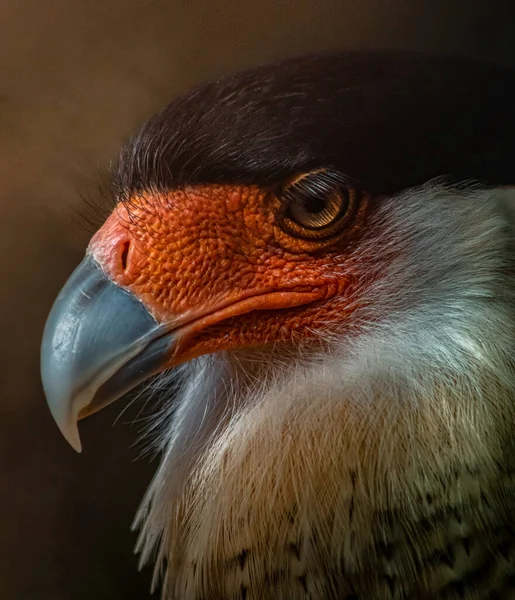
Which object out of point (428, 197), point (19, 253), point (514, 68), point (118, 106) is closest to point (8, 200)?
point (19, 253)

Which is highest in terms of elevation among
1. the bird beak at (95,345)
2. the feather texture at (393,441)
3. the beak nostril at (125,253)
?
the beak nostril at (125,253)

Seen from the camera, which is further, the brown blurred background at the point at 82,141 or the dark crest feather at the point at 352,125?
the brown blurred background at the point at 82,141

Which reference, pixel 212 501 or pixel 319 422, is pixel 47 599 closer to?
pixel 212 501

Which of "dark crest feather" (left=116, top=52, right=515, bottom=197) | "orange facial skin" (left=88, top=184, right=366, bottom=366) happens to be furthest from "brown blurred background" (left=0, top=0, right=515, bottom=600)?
"orange facial skin" (left=88, top=184, right=366, bottom=366)

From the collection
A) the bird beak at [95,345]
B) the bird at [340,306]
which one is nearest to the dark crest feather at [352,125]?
the bird at [340,306]

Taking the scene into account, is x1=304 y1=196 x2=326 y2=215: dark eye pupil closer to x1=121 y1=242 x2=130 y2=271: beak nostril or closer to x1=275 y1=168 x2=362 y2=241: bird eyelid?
x1=275 y1=168 x2=362 y2=241: bird eyelid

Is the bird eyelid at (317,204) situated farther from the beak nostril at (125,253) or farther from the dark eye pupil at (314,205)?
the beak nostril at (125,253)
